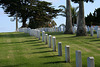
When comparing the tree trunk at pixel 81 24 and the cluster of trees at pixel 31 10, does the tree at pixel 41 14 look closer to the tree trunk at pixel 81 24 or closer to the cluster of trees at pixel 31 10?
the cluster of trees at pixel 31 10

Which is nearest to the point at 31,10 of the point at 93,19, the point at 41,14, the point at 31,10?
the point at 31,10

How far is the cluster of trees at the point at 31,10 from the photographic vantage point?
51.5 metres

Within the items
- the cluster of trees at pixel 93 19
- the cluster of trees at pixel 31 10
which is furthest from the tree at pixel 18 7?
the cluster of trees at pixel 93 19

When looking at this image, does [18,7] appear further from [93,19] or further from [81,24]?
[93,19]

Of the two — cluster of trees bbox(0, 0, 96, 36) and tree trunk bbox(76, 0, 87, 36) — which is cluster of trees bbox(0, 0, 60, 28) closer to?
cluster of trees bbox(0, 0, 96, 36)

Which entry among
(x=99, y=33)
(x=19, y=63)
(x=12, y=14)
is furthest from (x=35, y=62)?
(x=12, y=14)

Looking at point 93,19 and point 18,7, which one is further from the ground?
point 18,7

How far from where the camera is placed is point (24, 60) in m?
10.2

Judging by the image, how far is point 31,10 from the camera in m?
52.6

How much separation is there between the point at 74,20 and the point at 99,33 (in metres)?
50.3

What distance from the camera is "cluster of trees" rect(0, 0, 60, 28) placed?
51.5 metres

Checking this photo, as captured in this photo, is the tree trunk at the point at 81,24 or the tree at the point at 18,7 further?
the tree at the point at 18,7

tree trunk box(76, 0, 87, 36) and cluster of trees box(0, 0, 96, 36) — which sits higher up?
cluster of trees box(0, 0, 96, 36)

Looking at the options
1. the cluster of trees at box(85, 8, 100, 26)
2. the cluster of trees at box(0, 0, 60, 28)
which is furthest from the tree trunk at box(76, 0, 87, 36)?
the cluster of trees at box(85, 8, 100, 26)
